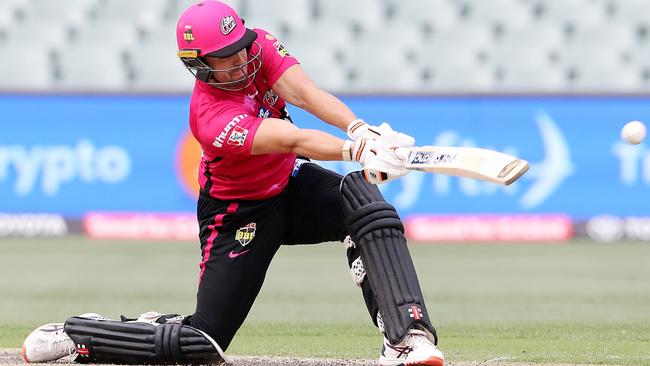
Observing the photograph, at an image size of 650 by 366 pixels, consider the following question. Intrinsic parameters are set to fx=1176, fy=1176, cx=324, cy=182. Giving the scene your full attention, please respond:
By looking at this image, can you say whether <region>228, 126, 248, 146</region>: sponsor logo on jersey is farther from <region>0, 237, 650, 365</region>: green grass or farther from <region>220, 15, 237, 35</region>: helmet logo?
<region>0, 237, 650, 365</region>: green grass

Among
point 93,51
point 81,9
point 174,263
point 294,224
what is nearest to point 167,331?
point 294,224

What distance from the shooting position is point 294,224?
5.80 meters

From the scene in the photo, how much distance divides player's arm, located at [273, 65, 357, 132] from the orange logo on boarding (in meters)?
7.82

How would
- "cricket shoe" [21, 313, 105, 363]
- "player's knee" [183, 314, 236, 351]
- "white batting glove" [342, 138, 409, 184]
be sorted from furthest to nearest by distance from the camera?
"cricket shoe" [21, 313, 105, 363] → "player's knee" [183, 314, 236, 351] → "white batting glove" [342, 138, 409, 184]

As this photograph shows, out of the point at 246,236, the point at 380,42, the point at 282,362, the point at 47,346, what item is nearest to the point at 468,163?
the point at 246,236

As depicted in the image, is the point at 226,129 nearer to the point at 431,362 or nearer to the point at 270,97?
the point at 270,97

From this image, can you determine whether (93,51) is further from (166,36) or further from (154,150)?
(154,150)

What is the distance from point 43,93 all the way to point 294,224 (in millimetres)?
8555

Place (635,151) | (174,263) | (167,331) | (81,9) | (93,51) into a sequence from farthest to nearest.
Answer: (81,9) < (93,51) < (635,151) < (174,263) < (167,331)

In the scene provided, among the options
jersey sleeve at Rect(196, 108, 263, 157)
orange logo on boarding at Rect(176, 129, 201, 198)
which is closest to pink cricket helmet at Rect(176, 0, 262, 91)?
jersey sleeve at Rect(196, 108, 263, 157)

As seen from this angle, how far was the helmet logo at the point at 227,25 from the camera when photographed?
5.32 metres

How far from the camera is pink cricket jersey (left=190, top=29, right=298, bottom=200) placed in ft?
17.0

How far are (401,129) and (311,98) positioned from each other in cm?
792

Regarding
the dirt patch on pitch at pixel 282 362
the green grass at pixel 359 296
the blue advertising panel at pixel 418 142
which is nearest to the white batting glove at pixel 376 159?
the dirt patch on pitch at pixel 282 362
